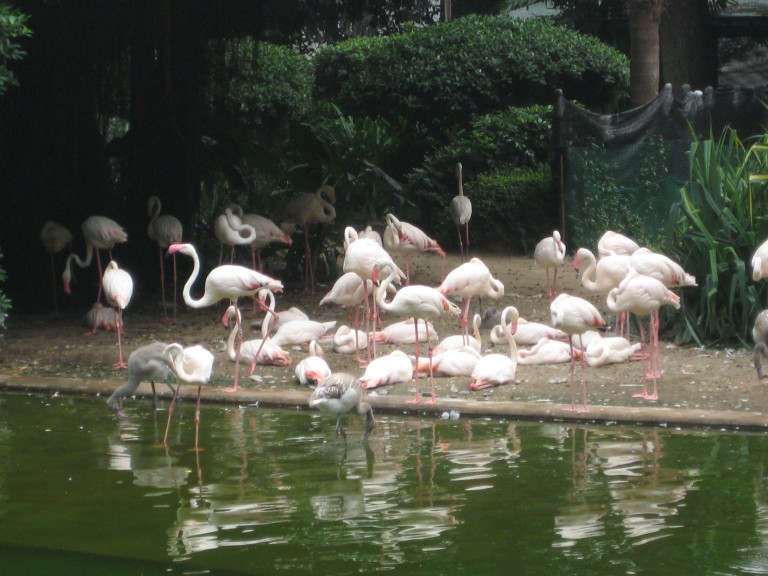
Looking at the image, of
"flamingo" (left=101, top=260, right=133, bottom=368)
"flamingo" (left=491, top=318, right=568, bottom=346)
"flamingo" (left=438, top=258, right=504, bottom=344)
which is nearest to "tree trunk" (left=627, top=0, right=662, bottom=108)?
"flamingo" (left=491, top=318, right=568, bottom=346)

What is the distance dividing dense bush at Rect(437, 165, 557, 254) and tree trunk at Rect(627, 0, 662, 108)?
164 centimetres

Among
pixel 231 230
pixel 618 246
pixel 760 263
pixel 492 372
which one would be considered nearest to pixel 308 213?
pixel 231 230

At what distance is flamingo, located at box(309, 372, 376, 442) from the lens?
22.0 ft

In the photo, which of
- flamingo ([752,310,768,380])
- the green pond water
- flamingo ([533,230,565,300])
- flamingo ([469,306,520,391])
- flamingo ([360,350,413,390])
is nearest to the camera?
the green pond water

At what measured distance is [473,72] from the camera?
17.2 meters

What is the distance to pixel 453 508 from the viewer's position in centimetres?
536

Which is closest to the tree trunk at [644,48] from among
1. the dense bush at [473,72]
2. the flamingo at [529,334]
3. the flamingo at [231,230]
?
the dense bush at [473,72]

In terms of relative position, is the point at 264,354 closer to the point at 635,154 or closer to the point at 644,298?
the point at 644,298

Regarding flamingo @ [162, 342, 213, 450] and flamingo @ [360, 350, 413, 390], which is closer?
flamingo @ [162, 342, 213, 450]

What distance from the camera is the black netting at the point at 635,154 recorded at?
Result: 12578 millimetres

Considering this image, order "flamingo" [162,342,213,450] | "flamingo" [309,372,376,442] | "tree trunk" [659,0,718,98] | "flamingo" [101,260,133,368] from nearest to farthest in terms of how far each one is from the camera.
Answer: "flamingo" [309,372,376,442] < "flamingo" [162,342,213,450] < "flamingo" [101,260,133,368] < "tree trunk" [659,0,718,98]

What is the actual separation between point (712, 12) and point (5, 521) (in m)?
18.9

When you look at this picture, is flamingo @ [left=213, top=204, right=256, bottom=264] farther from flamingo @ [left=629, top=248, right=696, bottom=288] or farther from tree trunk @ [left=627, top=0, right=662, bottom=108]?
tree trunk @ [left=627, top=0, right=662, bottom=108]

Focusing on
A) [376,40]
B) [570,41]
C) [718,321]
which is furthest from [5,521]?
[376,40]
